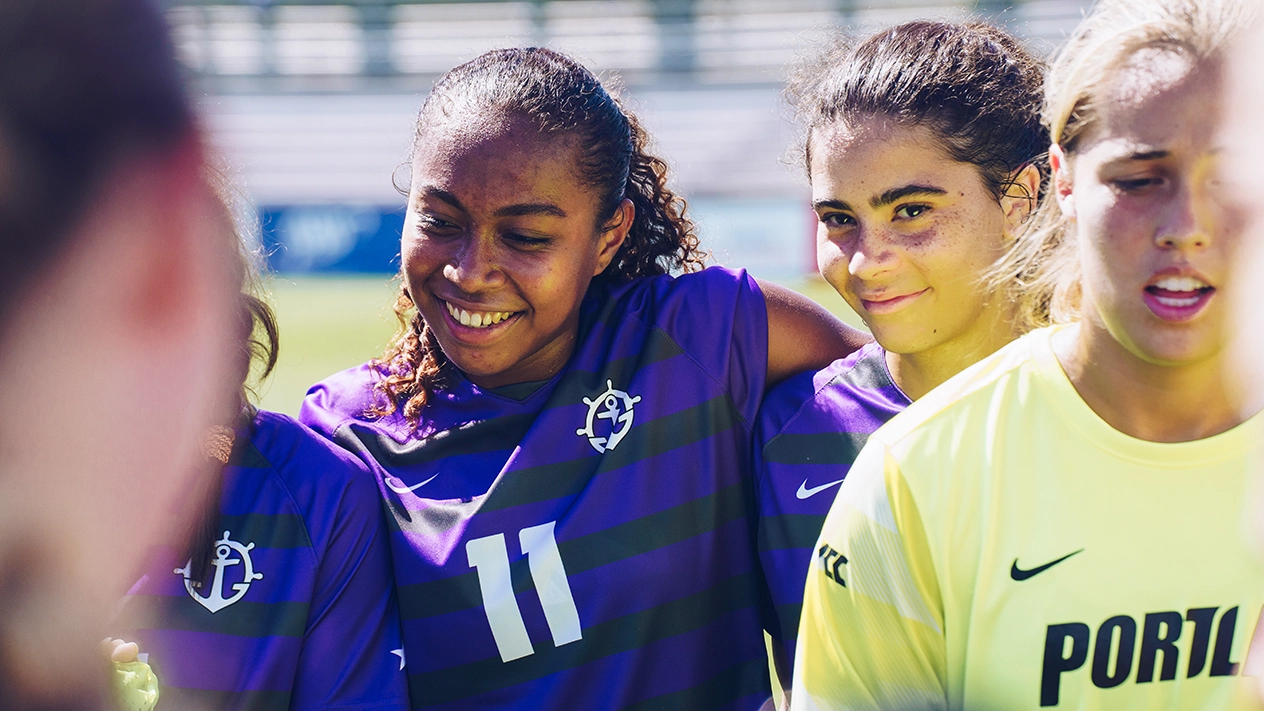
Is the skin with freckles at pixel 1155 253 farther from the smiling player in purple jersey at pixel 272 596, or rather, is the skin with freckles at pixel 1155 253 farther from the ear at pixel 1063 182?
the smiling player in purple jersey at pixel 272 596

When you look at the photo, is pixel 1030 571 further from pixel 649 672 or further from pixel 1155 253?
pixel 649 672

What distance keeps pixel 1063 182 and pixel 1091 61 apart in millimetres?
158

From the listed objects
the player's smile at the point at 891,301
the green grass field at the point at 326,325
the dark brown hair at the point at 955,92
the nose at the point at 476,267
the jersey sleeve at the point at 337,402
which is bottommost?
the green grass field at the point at 326,325

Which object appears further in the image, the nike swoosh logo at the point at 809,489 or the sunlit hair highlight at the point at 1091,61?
the nike swoosh logo at the point at 809,489

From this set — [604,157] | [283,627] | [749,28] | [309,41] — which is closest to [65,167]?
[283,627]

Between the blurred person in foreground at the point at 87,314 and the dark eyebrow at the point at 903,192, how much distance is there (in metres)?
1.46

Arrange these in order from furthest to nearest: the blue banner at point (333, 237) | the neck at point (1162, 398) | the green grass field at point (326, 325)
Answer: the blue banner at point (333, 237)
the green grass field at point (326, 325)
the neck at point (1162, 398)

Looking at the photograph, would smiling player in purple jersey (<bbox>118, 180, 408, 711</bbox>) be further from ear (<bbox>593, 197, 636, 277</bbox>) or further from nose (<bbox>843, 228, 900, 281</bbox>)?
nose (<bbox>843, 228, 900, 281</bbox>)

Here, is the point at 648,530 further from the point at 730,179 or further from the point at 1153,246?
the point at 730,179

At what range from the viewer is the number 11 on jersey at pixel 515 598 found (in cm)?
191

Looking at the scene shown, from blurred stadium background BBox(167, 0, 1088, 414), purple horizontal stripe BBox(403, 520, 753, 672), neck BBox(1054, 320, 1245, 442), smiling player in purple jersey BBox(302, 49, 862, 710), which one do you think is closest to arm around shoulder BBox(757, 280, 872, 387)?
smiling player in purple jersey BBox(302, 49, 862, 710)

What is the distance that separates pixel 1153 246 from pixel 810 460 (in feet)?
3.00

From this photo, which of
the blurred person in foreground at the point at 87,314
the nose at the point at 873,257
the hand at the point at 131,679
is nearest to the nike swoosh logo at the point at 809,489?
the nose at the point at 873,257

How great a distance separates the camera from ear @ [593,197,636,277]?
2232 mm
